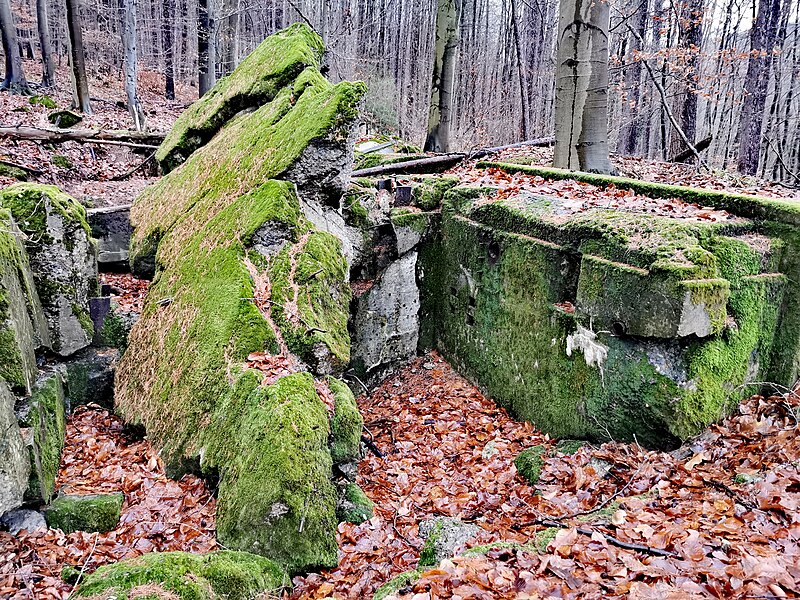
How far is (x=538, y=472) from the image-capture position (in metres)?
5.18

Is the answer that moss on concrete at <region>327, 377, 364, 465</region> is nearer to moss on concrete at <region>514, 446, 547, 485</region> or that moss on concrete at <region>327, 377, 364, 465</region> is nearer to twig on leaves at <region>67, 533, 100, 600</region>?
moss on concrete at <region>514, 446, 547, 485</region>

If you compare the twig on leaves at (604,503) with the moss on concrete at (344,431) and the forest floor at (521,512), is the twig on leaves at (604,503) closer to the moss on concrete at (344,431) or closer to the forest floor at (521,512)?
the forest floor at (521,512)

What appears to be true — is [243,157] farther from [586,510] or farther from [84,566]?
[586,510]

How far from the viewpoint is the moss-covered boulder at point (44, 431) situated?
4191 millimetres

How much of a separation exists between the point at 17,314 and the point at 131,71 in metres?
14.2

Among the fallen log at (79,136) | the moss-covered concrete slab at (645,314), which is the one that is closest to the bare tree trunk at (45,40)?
the fallen log at (79,136)

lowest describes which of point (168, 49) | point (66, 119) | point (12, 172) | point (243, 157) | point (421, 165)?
point (12, 172)

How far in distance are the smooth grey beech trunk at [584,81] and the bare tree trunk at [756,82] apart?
6696mm

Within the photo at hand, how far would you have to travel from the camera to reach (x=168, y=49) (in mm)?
28453

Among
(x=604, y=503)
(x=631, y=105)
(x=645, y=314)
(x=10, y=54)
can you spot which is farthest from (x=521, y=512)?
(x=10, y=54)

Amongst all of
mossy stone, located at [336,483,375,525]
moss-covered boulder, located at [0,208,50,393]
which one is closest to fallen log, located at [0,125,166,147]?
moss-covered boulder, located at [0,208,50,393]

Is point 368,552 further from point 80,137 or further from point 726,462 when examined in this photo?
point 80,137

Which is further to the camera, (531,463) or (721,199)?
(721,199)

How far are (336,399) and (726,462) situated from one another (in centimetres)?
322
